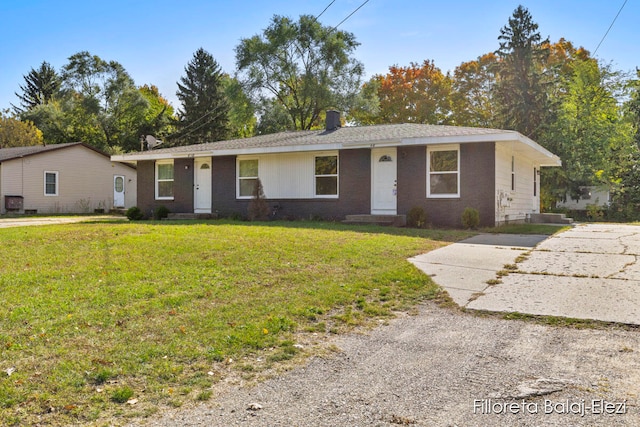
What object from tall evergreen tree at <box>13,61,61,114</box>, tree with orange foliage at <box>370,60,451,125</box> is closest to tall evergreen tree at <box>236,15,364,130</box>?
tree with orange foliage at <box>370,60,451,125</box>

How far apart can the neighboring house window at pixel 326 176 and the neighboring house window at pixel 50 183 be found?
1606 centimetres

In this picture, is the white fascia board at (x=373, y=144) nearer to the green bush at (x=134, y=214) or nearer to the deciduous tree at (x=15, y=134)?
the green bush at (x=134, y=214)

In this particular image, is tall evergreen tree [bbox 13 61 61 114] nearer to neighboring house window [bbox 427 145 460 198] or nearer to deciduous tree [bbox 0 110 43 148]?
deciduous tree [bbox 0 110 43 148]

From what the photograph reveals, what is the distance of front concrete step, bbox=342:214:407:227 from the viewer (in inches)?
524

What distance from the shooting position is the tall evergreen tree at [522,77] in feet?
87.4

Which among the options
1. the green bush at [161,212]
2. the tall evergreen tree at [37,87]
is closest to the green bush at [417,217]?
the green bush at [161,212]

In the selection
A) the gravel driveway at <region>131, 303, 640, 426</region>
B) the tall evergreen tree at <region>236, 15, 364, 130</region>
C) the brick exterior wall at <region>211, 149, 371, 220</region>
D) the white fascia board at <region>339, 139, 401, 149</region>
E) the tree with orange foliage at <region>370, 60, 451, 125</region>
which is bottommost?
the gravel driveway at <region>131, 303, 640, 426</region>

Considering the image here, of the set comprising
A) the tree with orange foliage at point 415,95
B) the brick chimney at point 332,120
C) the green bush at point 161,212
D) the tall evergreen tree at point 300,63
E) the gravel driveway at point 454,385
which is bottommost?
the gravel driveway at point 454,385

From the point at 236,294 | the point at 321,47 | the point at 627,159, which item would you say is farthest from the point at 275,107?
the point at 236,294

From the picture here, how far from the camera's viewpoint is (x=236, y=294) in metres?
5.13

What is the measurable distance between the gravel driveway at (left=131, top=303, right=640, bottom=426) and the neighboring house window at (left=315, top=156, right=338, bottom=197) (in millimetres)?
11090

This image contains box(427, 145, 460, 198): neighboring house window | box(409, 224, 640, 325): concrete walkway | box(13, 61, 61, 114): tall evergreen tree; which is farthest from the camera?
box(13, 61, 61, 114): tall evergreen tree

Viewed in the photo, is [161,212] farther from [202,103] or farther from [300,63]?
[202,103]

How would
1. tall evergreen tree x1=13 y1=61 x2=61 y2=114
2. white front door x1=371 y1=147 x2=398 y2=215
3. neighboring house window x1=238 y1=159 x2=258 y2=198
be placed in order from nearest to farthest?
white front door x1=371 y1=147 x2=398 y2=215, neighboring house window x1=238 y1=159 x2=258 y2=198, tall evergreen tree x1=13 y1=61 x2=61 y2=114
